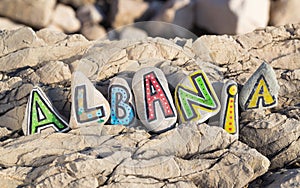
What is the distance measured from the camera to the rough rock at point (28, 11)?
10172mm

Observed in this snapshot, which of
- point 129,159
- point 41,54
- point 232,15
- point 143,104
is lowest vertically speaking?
point 129,159

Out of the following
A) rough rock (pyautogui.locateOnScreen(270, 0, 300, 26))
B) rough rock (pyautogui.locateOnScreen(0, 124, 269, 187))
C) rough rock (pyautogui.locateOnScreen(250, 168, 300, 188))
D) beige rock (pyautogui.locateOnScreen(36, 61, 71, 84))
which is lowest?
rough rock (pyautogui.locateOnScreen(250, 168, 300, 188))

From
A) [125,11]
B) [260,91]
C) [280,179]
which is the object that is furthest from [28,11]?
[280,179]

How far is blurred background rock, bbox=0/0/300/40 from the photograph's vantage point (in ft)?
31.8

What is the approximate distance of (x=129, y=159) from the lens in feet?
11.9

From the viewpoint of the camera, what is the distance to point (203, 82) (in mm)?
4117

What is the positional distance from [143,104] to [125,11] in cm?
683

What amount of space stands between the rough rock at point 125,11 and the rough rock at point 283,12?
251 cm

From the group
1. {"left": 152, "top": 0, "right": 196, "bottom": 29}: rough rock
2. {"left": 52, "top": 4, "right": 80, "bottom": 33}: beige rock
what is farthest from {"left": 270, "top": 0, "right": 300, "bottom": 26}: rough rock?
{"left": 52, "top": 4, "right": 80, "bottom": 33}: beige rock

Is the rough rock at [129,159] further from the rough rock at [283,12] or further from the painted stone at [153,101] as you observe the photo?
the rough rock at [283,12]

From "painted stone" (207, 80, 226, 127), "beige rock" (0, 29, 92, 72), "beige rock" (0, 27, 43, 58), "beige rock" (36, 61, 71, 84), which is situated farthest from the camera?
"beige rock" (0, 27, 43, 58)

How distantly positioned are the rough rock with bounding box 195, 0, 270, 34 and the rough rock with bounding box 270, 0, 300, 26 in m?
0.16

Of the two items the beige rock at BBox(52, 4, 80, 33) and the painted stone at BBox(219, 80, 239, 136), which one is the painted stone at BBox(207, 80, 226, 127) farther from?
the beige rock at BBox(52, 4, 80, 33)

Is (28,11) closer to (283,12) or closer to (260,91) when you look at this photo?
(283,12)
